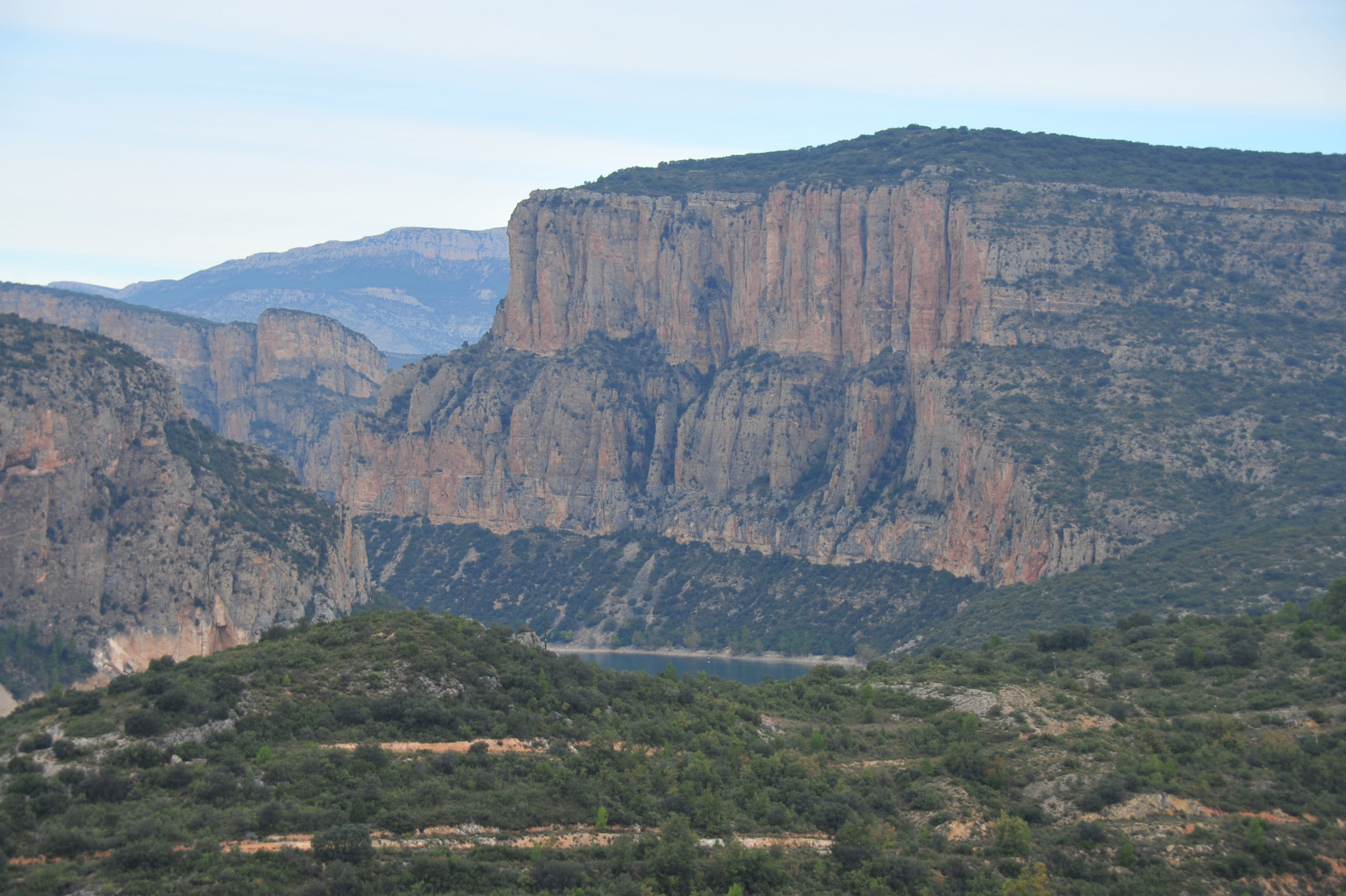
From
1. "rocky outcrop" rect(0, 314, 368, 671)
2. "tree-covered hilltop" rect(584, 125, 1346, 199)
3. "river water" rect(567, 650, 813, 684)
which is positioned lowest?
"river water" rect(567, 650, 813, 684)

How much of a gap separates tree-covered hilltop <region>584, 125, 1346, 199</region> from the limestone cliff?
12.7 feet

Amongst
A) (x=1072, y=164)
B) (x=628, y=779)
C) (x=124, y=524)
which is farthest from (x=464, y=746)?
(x=1072, y=164)

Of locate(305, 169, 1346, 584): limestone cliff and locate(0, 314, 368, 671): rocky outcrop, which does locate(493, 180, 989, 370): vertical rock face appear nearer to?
locate(305, 169, 1346, 584): limestone cliff

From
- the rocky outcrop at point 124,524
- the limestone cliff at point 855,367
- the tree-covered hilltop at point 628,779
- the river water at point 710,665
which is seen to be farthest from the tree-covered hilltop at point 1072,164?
the tree-covered hilltop at point 628,779

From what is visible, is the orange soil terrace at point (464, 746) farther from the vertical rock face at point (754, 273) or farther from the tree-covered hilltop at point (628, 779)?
the vertical rock face at point (754, 273)

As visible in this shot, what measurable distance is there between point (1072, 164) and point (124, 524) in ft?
369

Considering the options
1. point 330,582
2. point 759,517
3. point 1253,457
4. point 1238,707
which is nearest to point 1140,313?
point 1253,457

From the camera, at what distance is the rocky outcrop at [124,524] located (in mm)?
102062

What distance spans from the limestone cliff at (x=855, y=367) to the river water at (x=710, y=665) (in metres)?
18.4

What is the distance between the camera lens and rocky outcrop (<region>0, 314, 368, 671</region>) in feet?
335

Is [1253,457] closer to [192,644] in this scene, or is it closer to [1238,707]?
[1238,707]

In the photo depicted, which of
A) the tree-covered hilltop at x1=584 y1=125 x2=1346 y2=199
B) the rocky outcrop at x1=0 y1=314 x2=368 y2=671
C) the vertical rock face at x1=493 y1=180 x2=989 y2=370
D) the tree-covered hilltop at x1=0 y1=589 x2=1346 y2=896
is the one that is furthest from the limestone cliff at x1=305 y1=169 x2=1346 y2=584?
the tree-covered hilltop at x1=0 y1=589 x2=1346 y2=896

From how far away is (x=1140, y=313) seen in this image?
144 m

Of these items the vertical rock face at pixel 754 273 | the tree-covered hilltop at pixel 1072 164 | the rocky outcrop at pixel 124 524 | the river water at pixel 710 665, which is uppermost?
the tree-covered hilltop at pixel 1072 164
